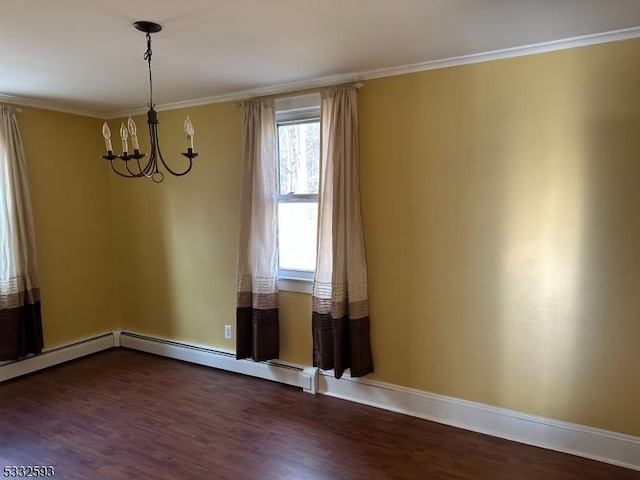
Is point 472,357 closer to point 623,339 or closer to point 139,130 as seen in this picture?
point 623,339

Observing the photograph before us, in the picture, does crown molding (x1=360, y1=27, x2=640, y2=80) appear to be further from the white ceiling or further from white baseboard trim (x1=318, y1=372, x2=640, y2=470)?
white baseboard trim (x1=318, y1=372, x2=640, y2=470)

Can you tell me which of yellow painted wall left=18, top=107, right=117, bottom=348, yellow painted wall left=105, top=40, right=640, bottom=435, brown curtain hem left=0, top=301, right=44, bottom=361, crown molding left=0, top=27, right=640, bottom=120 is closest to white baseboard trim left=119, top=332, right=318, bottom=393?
yellow painted wall left=105, top=40, right=640, bottom=435

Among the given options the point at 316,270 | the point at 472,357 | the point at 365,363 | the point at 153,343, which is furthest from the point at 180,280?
the point at 472,357

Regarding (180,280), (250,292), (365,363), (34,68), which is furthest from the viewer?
(180,280)

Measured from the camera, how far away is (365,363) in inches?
119

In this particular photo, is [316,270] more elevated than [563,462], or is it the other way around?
[316,270]

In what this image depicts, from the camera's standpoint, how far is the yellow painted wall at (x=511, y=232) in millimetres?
2340

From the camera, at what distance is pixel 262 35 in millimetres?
2211

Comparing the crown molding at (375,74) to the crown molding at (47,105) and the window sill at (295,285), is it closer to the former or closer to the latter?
the crown molding at (47,105)

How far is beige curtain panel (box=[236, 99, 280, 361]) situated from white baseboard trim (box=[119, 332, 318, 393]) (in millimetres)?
191

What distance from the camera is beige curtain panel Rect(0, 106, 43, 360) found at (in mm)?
3439

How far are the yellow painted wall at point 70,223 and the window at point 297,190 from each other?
2086mm

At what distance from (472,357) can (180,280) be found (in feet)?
8.77

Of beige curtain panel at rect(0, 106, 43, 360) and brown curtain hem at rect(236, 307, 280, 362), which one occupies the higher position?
beige curtain panel at rect(0, 106, 43, 360)
